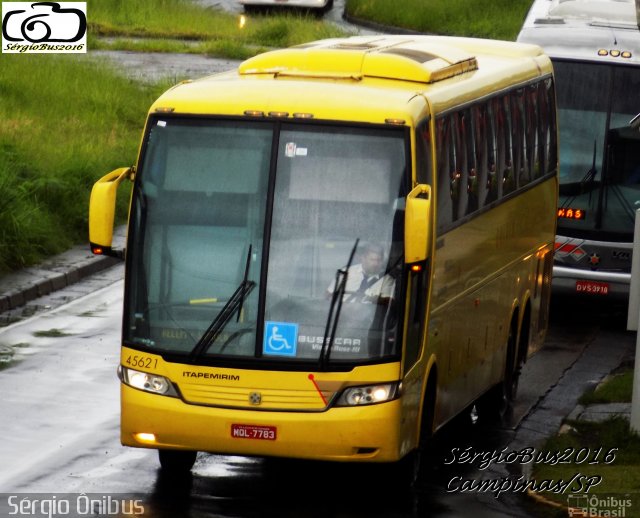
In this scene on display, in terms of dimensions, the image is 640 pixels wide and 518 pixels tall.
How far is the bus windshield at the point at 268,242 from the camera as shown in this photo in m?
11.3

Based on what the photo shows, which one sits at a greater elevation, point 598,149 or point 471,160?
point 471,160

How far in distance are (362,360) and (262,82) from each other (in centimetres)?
216

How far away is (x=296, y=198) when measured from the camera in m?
11.4

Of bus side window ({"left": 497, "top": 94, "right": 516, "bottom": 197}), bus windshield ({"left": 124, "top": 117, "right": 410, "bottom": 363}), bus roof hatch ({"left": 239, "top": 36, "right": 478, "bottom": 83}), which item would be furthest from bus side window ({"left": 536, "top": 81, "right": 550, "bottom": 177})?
bus windshield ({"left": 124, "top": 117, "right": 410, "bottom": 363})

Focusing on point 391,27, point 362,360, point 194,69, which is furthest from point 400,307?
point 391,27

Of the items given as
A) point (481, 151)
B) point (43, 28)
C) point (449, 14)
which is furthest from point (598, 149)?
point (449, 14)

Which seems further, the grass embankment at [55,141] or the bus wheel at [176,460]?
the grass embankment at [55,141]

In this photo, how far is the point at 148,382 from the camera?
452 inches

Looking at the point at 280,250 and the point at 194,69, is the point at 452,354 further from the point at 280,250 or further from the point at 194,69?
the point at 194,69

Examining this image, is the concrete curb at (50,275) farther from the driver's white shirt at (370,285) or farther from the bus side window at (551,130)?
the driver's white shirt at (370,285)

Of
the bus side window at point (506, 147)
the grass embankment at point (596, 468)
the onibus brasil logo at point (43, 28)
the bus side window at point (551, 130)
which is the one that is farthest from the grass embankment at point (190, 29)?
the grass embankment at point (596, 468)

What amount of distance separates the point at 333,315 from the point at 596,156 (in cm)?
962

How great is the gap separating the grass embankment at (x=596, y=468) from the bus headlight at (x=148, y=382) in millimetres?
2798

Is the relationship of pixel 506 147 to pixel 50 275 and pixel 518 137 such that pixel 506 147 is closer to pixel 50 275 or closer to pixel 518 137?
pixel 518 137
